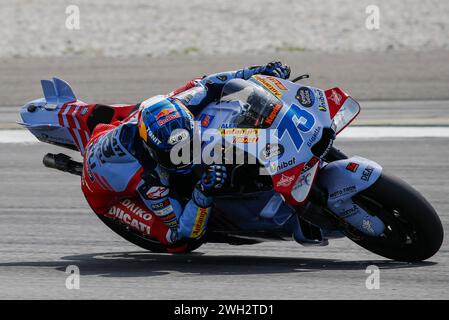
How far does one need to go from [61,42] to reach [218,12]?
4.87 metres

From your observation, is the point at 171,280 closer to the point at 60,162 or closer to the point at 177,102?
the point at 177,102

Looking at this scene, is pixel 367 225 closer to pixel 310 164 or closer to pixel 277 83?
pixel 310 164

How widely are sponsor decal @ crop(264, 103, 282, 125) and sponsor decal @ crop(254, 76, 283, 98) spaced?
0.33ft

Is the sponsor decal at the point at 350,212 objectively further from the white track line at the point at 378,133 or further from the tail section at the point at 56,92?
the white track line at the point at 378,133

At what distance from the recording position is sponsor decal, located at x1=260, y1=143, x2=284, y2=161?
5.96 metres

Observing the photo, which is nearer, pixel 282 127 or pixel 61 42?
pixel 282 127

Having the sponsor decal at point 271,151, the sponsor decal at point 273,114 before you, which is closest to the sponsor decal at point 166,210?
the sponsor decal at point 271,151

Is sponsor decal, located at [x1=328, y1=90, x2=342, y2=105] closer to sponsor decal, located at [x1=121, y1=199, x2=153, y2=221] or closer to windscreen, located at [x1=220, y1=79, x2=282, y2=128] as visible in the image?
windscreen, located at [x1=220, y1=79, x2=282, y2=128]

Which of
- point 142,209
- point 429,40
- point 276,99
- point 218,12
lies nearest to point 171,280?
point 142,209

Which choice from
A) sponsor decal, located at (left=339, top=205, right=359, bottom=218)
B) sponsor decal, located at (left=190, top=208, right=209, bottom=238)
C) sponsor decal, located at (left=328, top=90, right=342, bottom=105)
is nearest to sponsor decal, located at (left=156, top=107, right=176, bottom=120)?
sponsor decal, located at (left=190, top=208, right=209, bottom=238)

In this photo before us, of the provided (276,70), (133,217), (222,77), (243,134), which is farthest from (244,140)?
(133,217)

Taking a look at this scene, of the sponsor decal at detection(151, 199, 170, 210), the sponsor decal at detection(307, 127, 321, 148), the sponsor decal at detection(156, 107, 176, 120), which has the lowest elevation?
the sponsor decal at detection(151, 199, 170, 210)
